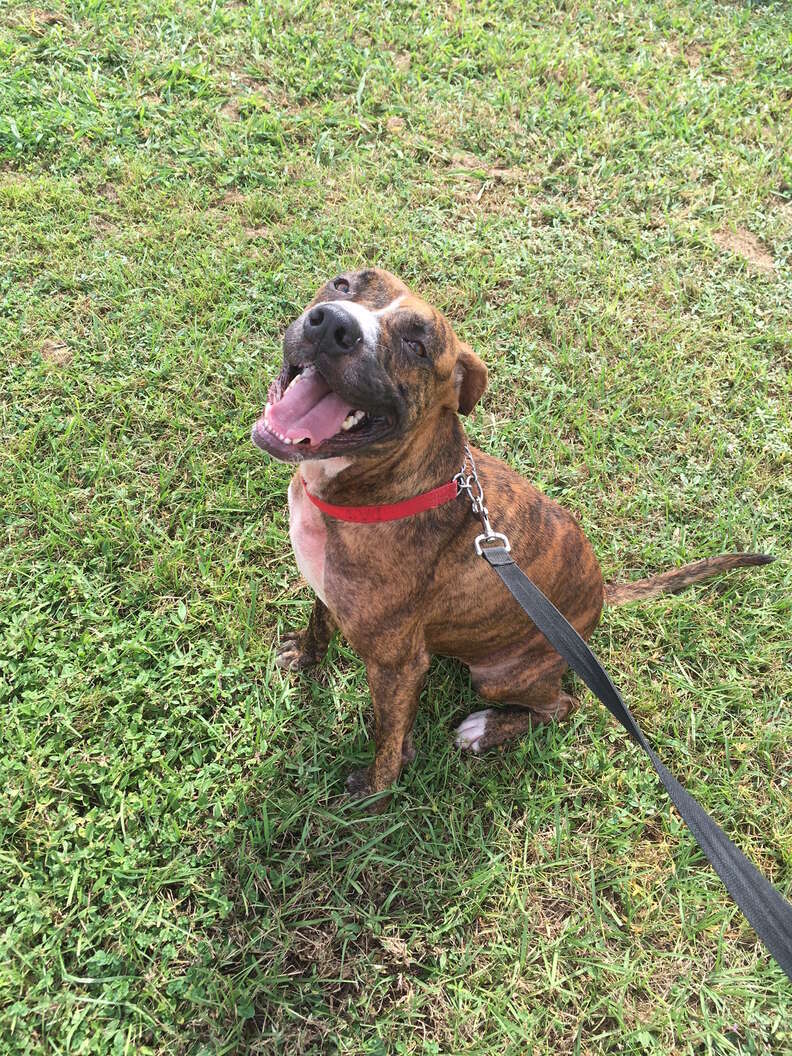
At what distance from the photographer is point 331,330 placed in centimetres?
225

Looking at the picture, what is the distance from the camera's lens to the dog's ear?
8.85 ft

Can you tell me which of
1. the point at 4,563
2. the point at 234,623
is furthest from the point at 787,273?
the point at 4,563

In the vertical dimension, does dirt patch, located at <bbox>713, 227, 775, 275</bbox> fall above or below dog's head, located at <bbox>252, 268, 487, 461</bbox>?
above

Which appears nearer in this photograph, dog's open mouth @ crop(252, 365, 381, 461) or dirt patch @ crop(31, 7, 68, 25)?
dog's open mouth @ crop(252, 365, 381, 461)

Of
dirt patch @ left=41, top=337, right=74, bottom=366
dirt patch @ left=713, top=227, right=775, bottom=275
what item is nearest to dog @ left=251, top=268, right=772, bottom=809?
dirt patch @ left=41, top=337, right=74, bottom=366

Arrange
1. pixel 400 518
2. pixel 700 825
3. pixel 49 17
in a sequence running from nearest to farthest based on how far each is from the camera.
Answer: pixel 700 825 → pixel 400 518 → pixel 49 17

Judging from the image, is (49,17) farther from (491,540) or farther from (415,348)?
(491,540)

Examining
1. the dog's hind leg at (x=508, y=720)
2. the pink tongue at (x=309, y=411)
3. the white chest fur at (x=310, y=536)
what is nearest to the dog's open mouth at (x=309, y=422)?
the pink tongue at (x=309, y=411)

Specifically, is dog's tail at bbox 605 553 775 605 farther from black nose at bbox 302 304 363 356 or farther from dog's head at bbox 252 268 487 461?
black nose at bbox 302 304 363 356

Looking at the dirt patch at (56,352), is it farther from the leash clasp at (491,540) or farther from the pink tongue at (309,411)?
the leash clasp at (491,540)

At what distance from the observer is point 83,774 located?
2.97 m

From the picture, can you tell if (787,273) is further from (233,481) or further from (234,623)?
(234,623)

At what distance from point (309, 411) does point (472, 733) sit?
172 cm

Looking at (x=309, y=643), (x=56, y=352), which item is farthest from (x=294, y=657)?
(x=56, y=352)
